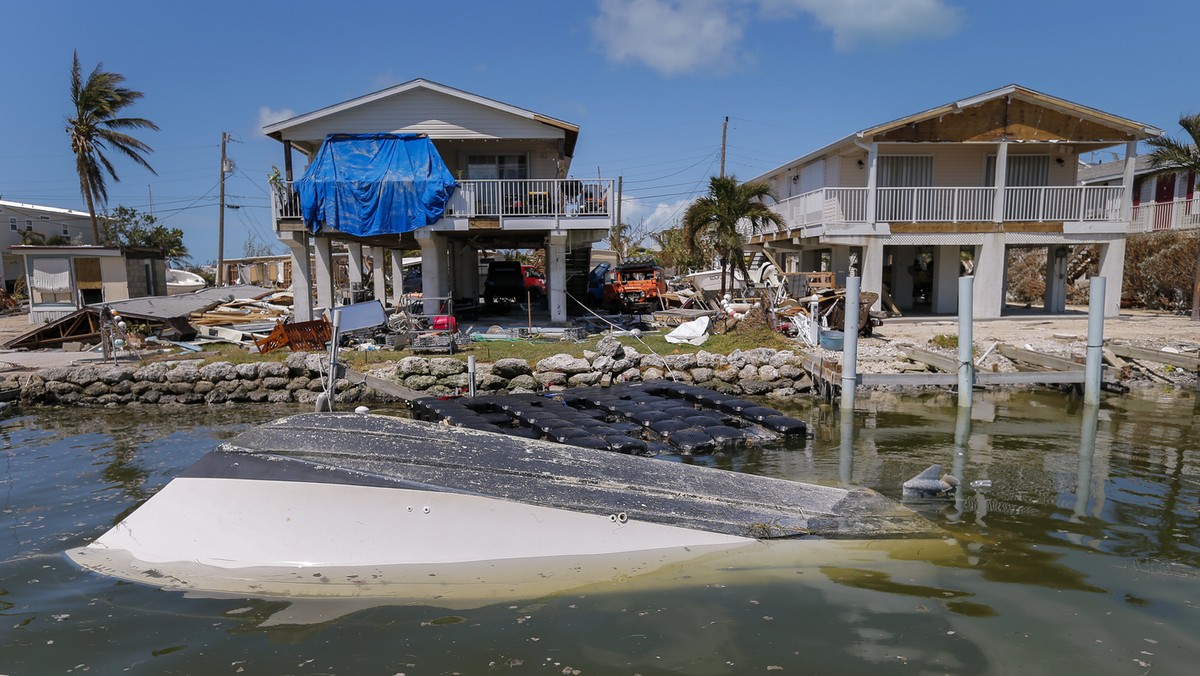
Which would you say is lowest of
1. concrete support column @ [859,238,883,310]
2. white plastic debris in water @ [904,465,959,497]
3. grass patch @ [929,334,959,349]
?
white plastic debris in water @ [904,465,959,497]

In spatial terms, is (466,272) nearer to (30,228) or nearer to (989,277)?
(989,277)

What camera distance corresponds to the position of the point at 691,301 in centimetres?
2845

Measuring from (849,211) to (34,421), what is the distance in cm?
2209

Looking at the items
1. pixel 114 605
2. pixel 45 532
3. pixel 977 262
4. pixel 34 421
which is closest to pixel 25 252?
pixel 34 421

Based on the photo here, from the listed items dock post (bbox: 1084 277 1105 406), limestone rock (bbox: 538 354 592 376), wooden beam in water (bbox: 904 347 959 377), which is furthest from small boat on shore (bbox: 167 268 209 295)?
dock post (bbox: 1084 277 1105 406)

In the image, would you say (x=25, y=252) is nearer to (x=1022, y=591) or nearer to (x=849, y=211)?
(x=849, y=211)

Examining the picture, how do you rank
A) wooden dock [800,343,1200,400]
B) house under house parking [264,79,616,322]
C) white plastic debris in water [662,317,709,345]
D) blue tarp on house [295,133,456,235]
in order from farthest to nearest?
house under house parking [264,79,616,322], blue tarp on house [295,133,456,235], white plastic debris in water [662,317,709,345], wooden dock [800,343,1200,400]

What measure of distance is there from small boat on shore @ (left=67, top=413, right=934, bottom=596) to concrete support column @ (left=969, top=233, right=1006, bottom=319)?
64.8ft

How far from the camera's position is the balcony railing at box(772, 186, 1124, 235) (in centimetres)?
2330

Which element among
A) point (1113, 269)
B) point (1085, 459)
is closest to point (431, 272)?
point (1085, 459)

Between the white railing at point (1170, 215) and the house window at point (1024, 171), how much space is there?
4541 millimetres

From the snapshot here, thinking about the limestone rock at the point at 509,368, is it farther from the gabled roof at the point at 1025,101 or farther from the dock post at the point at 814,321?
the gabled roof at the point at 1025,101

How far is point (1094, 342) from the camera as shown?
14.0m

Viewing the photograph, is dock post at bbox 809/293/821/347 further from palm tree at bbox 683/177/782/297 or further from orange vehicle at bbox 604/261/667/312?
orange vehicle at bbox 604/261/667/312
